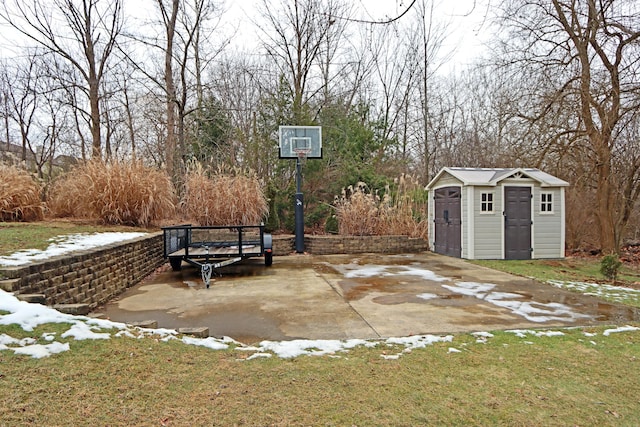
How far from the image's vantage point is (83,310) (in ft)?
11.3

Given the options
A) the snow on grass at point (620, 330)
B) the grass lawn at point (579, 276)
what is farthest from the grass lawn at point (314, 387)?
the grass lawn at point (579, 276)

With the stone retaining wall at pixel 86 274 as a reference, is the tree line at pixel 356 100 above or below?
above

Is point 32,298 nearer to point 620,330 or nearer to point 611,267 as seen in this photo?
point 620,330

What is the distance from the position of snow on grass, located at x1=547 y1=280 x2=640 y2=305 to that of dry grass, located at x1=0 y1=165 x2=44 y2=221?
9.89 meters

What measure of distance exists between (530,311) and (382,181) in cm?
844

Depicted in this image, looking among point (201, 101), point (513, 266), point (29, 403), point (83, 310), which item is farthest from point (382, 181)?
point (29, 403)

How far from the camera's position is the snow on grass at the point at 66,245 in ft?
13.8

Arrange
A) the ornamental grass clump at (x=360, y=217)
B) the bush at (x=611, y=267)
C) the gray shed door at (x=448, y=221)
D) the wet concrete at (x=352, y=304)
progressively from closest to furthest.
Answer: the wet concrete at (x=352, y=304), the bush at (x=611, y=267), the gray shed door at (x=448, y=221), the ornamental grass clump at (x=360, y=217)

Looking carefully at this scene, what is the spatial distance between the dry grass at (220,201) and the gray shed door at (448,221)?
4.75 m

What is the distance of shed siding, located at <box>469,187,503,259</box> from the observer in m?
9.07

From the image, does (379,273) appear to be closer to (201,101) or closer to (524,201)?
(524,201)

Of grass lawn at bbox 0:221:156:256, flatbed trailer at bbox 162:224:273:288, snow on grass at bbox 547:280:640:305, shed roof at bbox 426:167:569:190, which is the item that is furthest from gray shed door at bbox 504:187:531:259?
grass lawn at bbox 0:221:156:256

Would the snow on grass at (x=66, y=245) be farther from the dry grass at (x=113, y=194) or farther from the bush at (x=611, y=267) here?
the bush at (x=611, y=267)

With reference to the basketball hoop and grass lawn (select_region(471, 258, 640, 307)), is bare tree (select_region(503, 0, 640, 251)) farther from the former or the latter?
the basketball hoop
